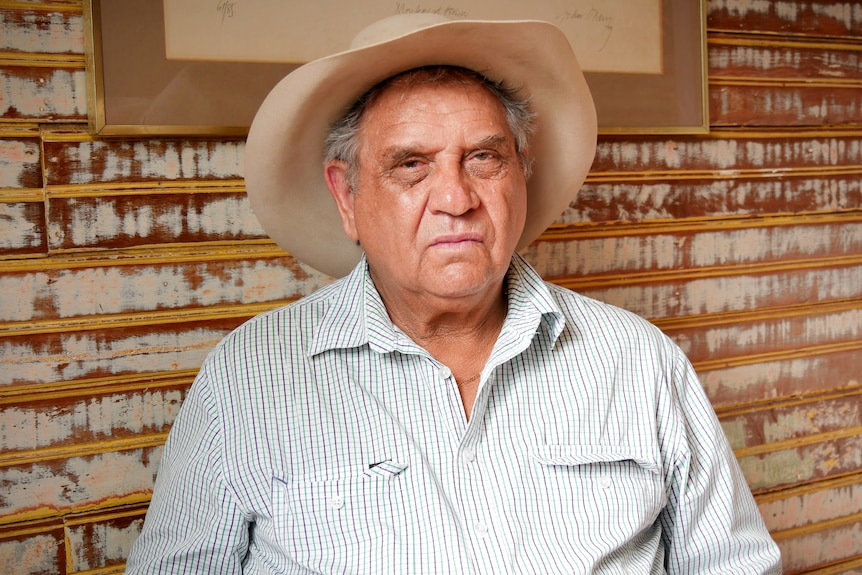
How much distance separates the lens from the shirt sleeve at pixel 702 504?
1.45 metres

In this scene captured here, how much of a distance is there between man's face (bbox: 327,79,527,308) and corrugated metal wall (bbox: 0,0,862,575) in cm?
46

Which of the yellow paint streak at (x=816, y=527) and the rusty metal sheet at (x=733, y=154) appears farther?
the yellow paint streak at (x=816, y=527)

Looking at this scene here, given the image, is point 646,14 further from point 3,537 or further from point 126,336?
point 3,537

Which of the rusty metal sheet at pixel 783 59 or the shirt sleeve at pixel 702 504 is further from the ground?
the rusty metal sheet at pixel 783 59

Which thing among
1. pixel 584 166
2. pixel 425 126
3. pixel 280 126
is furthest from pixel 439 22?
→ pixel 584 166

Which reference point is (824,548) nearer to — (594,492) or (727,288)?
(727,288)

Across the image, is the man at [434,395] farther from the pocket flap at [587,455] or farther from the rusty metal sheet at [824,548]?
the rusty metal sheet at [824,548]

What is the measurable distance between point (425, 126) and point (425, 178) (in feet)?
0.27

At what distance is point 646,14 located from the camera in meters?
1.99

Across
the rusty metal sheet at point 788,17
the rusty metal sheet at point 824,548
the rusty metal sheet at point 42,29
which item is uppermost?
the rusty metal sheet at point 788,17

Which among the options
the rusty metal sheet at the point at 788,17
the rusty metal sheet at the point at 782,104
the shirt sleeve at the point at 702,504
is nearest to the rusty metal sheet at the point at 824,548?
the shirt sleeve at the point at 702,504

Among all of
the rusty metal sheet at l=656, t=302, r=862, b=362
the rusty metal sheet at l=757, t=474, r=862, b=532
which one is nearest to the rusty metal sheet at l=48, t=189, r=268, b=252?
the rusty metal sheet at l=656, t=302, r=862, b=362
